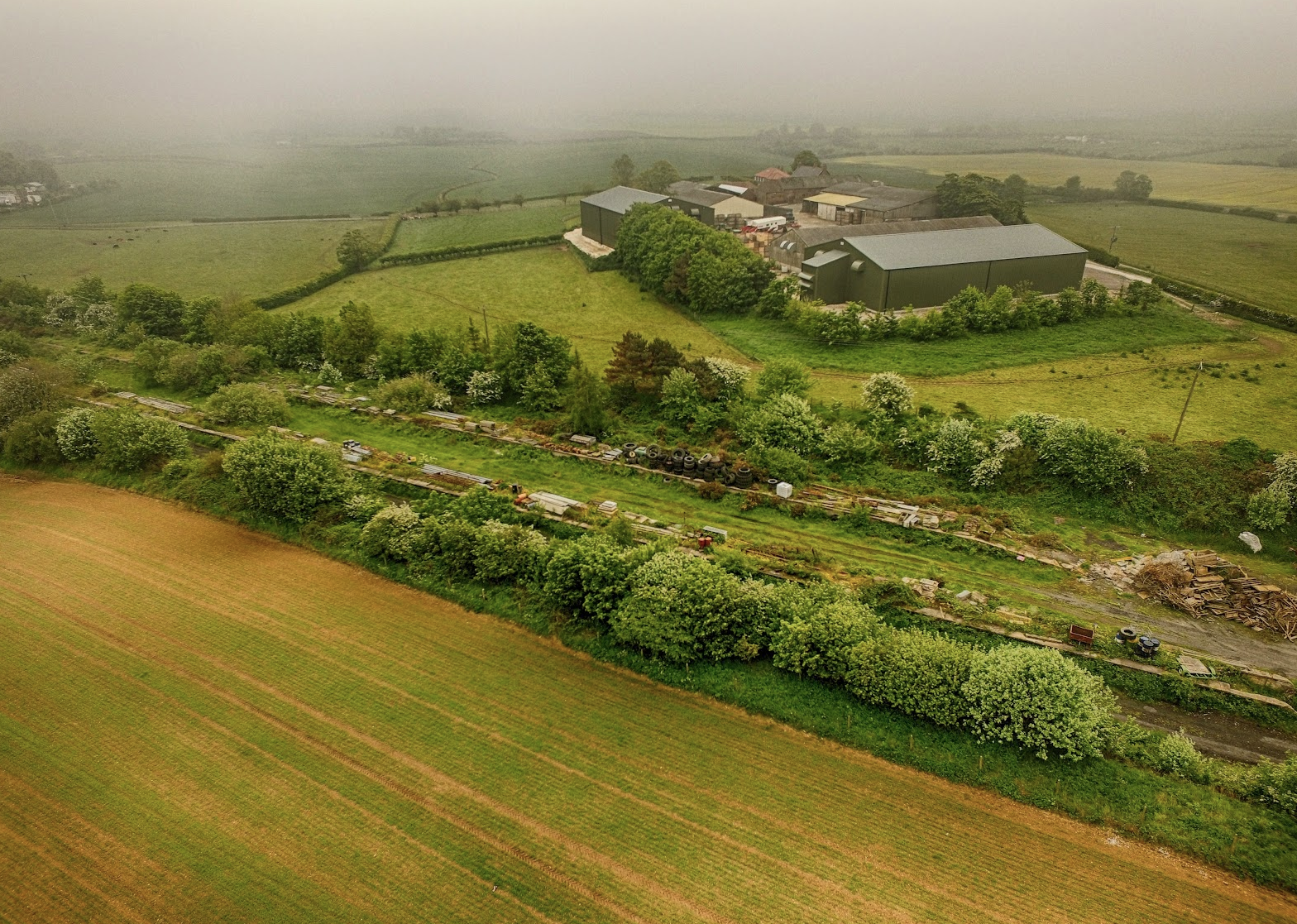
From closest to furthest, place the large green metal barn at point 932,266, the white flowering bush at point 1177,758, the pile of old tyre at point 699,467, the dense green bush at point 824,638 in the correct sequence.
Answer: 1. the white flowering bush at point 1177,758
2. the dense green bush at point 824,638
3. the pile of old tyre at point 699,467
4. the large green metal barn at point 932,266

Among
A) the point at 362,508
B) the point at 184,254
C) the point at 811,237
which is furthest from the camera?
the point at 184,254

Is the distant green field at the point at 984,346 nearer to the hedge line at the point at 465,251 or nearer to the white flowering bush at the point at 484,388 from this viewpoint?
the white flowering bush at the point at 484,388

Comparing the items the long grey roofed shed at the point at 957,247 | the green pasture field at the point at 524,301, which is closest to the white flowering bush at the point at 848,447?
the green pasture field at the point at 524,301

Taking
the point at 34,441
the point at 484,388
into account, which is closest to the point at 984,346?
the point at 484,388

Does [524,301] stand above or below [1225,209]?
below

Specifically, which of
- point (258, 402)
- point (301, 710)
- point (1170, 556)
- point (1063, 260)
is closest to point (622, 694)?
point (301, 710)

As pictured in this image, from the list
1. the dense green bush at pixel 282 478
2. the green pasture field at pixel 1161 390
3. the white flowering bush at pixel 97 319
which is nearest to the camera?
the dense green bush at pixel 282 478

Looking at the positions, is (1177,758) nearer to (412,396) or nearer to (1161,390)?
(1161,390)

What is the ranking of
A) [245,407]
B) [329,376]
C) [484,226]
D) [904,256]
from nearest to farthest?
[245,407], [329,376], [904,256], [484,226]
